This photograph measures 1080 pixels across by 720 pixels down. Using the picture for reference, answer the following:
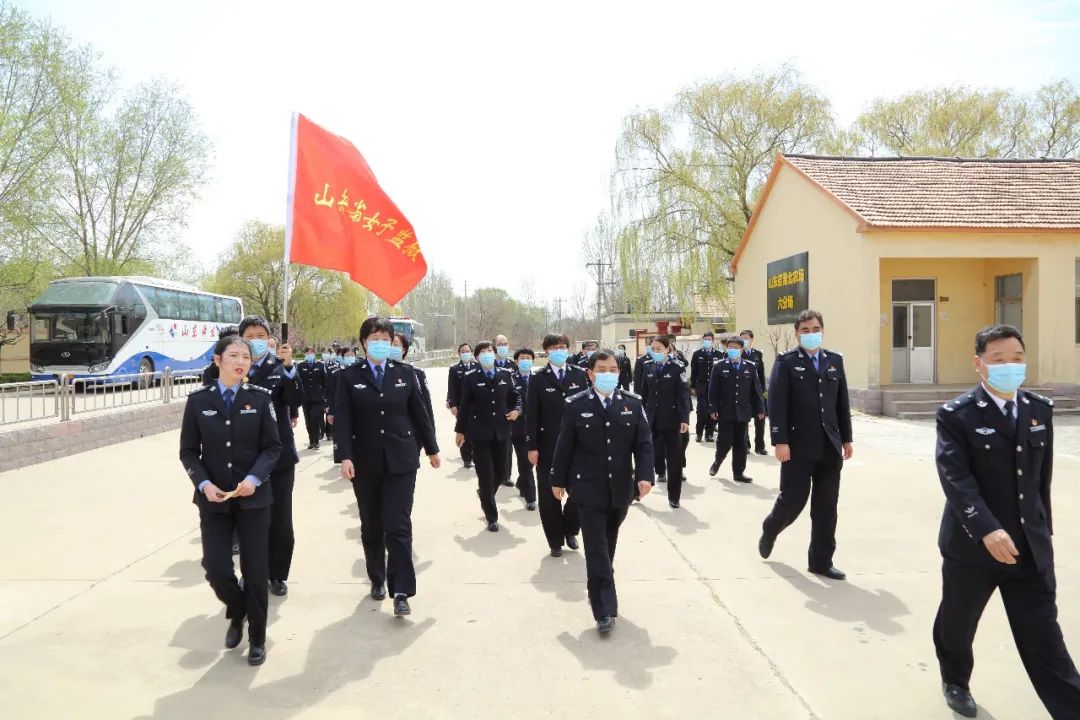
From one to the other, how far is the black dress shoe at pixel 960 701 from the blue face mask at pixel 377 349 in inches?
144

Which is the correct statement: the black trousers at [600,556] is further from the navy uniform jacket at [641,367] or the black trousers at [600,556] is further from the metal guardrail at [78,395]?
the metal guardrail at [78,395]

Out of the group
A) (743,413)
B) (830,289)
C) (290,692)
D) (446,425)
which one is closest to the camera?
(290,692)

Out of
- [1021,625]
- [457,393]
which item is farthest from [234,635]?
[457,393]

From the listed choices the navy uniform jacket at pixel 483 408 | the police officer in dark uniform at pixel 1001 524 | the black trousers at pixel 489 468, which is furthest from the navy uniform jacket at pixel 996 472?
the navy uniform jacket at pixel 483 408

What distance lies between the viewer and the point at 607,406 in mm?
4832

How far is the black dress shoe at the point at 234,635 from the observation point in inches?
165

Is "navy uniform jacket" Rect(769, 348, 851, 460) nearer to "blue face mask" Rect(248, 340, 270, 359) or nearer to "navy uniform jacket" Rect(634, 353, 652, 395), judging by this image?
"navy uniform jacket" Rect(634, 353, 652, 395)

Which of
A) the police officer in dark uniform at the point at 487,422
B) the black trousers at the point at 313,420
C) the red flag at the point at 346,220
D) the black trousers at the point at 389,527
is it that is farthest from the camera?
the black trousers at the point at 313,420

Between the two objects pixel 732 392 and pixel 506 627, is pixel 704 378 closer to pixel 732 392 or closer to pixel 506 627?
pixel 732 392

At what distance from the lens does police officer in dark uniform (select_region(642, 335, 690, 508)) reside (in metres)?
7.97

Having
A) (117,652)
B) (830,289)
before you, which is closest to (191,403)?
(117,652)

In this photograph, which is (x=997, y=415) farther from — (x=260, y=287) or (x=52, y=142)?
(x=260, y=287)

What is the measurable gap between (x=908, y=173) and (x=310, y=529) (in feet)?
62.2

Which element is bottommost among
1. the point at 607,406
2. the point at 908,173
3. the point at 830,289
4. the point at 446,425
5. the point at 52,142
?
the point at 446,425
